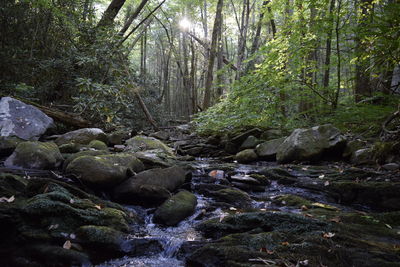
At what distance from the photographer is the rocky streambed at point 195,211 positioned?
231cm

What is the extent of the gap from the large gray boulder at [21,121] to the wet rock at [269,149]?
527 centimetres

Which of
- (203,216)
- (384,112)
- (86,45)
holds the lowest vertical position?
(203,216)

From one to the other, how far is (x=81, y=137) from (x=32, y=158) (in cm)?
214

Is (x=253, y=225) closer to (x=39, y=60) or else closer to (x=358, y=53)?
(x=358, y=53)

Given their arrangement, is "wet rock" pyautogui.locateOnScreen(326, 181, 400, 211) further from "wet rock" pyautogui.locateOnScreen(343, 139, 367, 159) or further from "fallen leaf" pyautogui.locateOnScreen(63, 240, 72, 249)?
"fallen leaf" pyautogui.locateOnScreen(63, 240, 72, 249)

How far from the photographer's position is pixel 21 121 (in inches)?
226

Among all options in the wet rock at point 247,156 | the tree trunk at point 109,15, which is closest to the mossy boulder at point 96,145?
the wet rock at point 247,156

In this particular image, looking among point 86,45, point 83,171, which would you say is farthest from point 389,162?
point 86,45

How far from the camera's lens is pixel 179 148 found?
9070 mm

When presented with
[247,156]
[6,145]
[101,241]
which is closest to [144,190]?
[101,241]

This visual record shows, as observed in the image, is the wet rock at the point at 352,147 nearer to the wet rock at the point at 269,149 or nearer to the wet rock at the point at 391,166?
the wet rock at the point at 391,166

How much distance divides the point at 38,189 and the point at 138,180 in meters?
1.26

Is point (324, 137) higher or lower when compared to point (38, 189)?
higher

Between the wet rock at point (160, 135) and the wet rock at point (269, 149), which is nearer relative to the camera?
the wet rock at point (269, 149)
